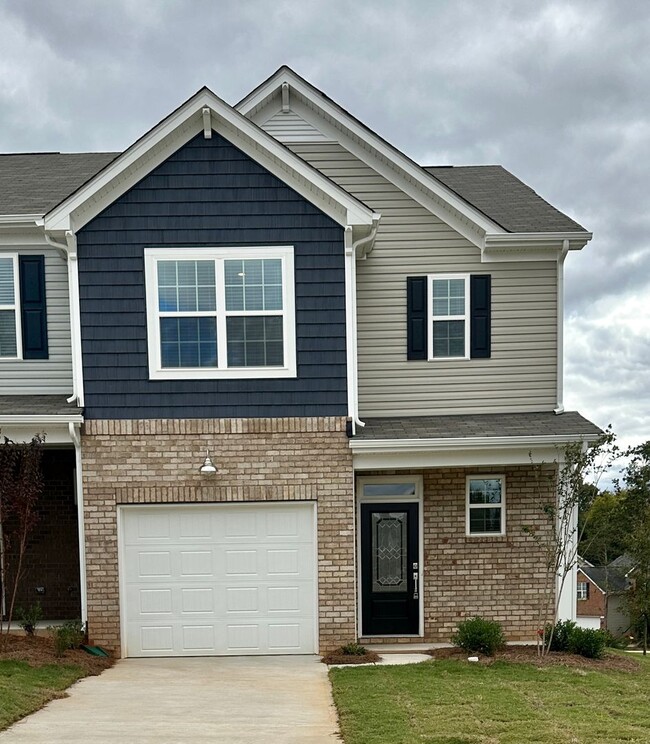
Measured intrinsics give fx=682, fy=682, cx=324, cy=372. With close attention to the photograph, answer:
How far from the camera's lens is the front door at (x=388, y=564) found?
416 inches

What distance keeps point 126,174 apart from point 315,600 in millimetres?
6494

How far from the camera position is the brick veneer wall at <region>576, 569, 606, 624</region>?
50.6 m

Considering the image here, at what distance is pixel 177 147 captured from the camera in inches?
371

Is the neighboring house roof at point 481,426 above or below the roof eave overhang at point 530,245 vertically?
below

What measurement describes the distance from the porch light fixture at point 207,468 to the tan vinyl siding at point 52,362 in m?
2.72

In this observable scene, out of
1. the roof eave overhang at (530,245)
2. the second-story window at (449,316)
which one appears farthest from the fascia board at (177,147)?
the roof eave overhang at (530,245)

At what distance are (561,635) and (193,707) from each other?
523 centimetres

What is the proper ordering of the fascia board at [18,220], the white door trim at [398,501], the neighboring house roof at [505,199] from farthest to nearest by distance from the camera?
1. the neighboring house roof at [505,199]
2. the white door trim at [398,501]
3. the fascia board at [18,220]

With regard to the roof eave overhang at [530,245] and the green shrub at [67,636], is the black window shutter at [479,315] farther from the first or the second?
the green shrub at [67,636]

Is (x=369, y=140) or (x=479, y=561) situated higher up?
(x=369, y=140)

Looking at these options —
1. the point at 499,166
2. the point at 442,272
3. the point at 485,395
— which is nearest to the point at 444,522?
the point at 485,395

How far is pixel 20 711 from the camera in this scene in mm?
6582

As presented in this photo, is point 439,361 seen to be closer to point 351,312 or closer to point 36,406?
point 351,312

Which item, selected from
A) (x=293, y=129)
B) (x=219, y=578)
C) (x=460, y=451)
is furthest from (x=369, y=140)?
(x=219, y=578)
